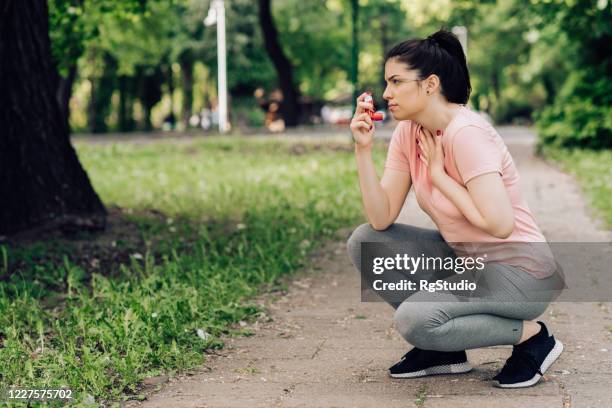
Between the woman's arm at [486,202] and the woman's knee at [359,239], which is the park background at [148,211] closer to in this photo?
the woman's knee at [359,239]

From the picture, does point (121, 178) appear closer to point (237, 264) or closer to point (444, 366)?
point (237, 264)

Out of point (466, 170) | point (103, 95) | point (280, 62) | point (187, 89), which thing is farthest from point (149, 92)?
point (466, 170)

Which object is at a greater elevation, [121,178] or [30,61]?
[30,61]

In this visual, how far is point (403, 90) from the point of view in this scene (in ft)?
12.7

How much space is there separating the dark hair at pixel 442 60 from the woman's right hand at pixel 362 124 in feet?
0.66

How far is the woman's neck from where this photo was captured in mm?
3883

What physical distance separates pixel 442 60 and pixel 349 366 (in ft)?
5.02

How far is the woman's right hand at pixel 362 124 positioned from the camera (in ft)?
12.9

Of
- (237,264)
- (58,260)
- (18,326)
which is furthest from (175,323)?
(58,260)

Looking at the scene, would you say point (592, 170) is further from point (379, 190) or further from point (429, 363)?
point (379, 190)

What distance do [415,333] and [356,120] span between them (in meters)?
0.85

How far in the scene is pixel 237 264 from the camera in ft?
22.8

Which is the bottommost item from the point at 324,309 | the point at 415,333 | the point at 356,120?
the point at 324,309

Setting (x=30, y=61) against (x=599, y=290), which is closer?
(x=599, y=290)
